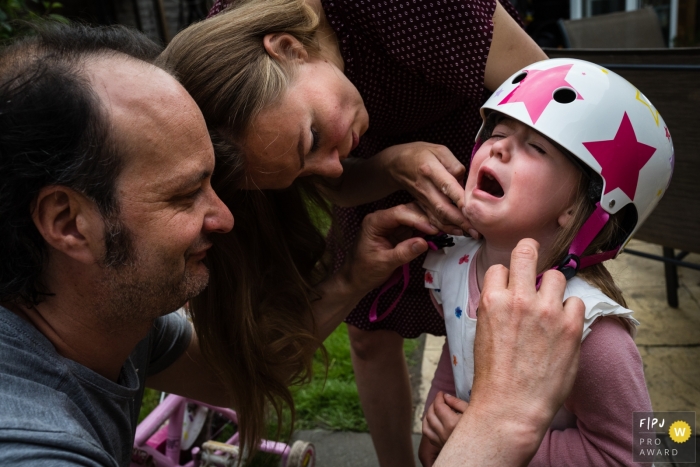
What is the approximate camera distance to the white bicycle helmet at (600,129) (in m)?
1.68

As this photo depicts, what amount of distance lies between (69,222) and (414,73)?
111 cm

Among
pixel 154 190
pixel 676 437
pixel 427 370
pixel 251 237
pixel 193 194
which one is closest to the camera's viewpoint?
pixel 154 190

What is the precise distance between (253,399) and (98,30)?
1277mm

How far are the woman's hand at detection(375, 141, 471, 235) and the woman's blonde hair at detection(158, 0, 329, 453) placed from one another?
1.40 feet

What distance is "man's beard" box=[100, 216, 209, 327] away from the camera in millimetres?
1504

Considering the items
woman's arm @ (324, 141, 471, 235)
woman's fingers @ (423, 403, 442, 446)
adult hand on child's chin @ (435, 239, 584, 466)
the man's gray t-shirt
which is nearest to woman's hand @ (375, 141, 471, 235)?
woman's arm @ (324, 141, 471, 235)

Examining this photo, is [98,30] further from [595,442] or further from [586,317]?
[595,442]

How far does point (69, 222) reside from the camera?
4.81 ft

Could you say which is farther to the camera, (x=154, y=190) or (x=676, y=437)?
(x=676, y=437)

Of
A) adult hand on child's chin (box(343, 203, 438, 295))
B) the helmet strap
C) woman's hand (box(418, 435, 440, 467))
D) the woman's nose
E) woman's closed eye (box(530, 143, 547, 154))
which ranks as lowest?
woman's hand (box(418, 435, 440, 467))

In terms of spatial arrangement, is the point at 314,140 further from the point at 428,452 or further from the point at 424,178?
the point at 428,452

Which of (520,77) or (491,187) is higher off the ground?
(520,77)

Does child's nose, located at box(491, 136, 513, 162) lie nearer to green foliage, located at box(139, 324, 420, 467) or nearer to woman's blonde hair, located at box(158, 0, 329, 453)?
woman's blonde hair, located at box(158, 0, 329, 453)

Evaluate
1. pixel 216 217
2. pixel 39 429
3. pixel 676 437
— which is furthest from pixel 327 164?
pixel 676 437
